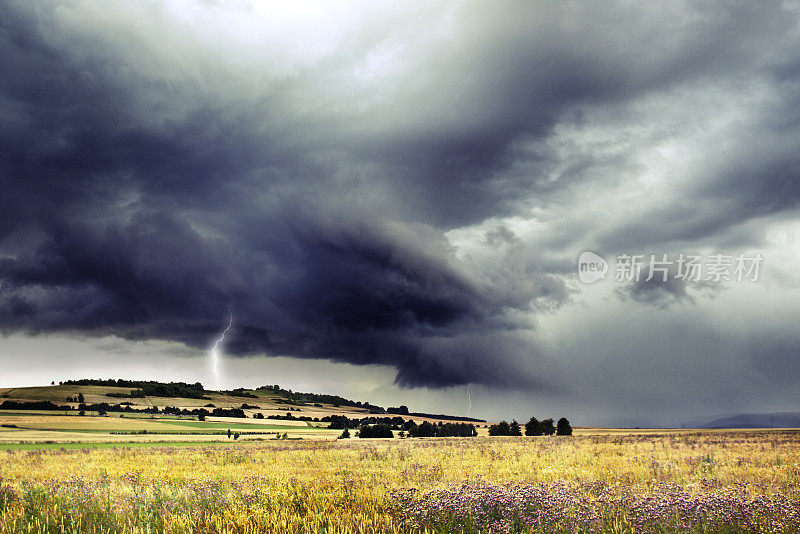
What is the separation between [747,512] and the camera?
1001 cm

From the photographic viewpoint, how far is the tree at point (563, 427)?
378ft

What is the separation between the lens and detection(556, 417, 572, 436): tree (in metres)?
115

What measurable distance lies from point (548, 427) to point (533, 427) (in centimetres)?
395

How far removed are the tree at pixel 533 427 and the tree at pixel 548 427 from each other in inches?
29.6

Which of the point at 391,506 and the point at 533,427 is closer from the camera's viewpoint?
the point at 391,506

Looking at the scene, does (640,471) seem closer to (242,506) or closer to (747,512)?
(747,512)

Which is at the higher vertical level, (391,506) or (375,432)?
(391,506)

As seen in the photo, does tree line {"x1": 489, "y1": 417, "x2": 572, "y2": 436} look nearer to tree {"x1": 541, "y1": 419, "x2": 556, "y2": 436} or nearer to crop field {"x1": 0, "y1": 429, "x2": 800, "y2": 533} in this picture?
tree {"x1": 541, "y1": 419, "x2": 556, "y2": 436}

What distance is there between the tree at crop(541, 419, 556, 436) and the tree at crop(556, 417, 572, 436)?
1132 mm

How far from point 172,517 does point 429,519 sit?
5191mm

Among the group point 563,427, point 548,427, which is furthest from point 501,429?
point 563,427

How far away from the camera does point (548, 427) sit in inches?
4572

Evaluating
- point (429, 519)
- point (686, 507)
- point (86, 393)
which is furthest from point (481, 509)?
point (86, 393)

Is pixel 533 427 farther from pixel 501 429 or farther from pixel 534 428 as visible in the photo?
pixel 501 429
